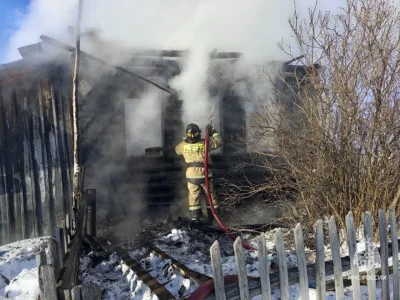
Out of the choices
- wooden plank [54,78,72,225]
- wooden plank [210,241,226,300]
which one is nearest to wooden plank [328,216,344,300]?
wooden plank [210,241,226,300]

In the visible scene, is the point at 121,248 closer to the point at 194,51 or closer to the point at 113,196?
the point at 113,196

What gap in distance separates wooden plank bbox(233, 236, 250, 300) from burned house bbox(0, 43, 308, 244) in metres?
5.47

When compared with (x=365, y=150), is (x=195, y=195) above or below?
below

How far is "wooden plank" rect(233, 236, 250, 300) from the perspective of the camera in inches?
103

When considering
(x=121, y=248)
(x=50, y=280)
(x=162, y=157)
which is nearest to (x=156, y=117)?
(x=162, y=157)

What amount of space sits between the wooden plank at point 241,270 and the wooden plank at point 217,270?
0.45 ft

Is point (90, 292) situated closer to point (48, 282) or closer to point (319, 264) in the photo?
point (48, 282)

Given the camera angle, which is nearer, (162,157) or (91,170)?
(91,170)

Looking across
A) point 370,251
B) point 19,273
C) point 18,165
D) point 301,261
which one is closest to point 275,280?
point 301,261

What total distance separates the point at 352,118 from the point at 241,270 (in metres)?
3.14

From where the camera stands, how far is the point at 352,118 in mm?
4898

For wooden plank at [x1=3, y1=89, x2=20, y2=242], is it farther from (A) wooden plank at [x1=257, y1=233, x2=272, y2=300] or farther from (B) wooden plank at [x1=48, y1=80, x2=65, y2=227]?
(A) wooden plank at [x1=257, y1=233, x2=272, y2=300]

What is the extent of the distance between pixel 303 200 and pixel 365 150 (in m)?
1.27

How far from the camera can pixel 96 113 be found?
8391 millimetres
